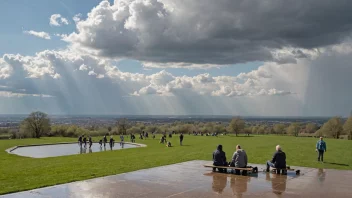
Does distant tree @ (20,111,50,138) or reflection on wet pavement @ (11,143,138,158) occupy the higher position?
distant tree @ (20,111,50,138)

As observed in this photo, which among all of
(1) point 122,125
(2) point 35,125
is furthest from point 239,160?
(1) point 122,125

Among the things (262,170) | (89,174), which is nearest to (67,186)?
(89,174)

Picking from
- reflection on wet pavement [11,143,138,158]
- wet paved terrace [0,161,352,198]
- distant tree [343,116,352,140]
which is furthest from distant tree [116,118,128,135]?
wet paved terrace [0,161,352,198]

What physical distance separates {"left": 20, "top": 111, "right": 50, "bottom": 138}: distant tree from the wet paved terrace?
8225cm

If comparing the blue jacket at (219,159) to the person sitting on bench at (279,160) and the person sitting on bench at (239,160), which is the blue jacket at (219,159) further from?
the person sitting on bench at (279,160)

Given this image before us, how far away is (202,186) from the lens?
45.4ft

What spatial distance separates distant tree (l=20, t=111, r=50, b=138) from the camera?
91625 mm

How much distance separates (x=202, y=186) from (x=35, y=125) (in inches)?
3444

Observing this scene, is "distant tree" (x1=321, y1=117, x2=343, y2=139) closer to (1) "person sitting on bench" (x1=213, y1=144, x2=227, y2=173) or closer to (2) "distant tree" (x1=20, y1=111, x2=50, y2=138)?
→ (2) "distant tree" (x1=20, y1=111, x2=50, y2=138)

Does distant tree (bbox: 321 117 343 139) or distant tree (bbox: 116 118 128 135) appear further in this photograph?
distant tree (bbox: 116 118 128 135)

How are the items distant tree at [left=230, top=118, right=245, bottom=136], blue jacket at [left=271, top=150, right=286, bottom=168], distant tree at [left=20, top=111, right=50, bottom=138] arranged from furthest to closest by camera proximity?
distant tree at [left=230, top=118, right=245, bottom=136], distant tree at [left=20, top=111, right=50, bottom=138], blue jacket at [left=271, top=150, right=286, bottom=168]

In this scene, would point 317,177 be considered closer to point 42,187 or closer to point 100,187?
point 100,187

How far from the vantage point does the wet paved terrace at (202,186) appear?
12398 mm

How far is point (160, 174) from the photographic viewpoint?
1686 cm
